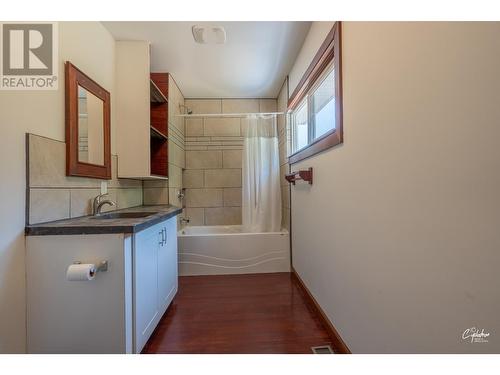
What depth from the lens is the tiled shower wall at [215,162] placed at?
3615 mm

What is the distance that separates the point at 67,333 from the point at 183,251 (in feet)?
5.20

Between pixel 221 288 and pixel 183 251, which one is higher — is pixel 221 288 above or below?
below

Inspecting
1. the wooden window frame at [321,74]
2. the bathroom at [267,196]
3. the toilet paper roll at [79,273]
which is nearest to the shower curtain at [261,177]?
the bathroom at [267,196]

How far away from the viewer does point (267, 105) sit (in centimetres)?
370

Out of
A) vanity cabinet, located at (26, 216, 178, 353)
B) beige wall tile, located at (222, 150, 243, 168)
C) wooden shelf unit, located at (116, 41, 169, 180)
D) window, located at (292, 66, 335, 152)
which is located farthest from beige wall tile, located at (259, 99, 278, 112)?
vanity cabinet, located at (26, 216, 178, 353)

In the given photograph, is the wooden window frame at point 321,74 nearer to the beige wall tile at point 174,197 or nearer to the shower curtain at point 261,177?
the shower curtain at point 261,177

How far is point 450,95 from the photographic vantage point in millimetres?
706

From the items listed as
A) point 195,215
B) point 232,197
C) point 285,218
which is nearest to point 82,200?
point 195,215

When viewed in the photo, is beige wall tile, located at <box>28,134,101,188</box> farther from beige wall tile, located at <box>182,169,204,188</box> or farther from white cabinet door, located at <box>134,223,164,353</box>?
beige wall tile, located at <box>182,169,204,188</box>

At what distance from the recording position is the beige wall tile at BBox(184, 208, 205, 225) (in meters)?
3.57

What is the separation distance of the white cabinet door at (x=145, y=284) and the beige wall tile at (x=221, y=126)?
7.26ft

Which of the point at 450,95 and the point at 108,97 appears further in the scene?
the point at 108,97
